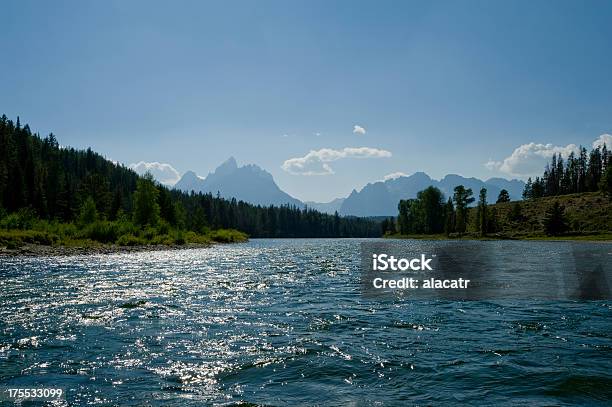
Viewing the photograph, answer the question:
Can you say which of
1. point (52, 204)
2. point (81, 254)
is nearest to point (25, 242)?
point (81, 254)

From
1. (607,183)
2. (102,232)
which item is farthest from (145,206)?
(607,183)

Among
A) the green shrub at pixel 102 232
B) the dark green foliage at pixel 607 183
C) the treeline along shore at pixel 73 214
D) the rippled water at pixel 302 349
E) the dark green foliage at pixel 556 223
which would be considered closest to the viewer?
the rippled water at pixel 302 349

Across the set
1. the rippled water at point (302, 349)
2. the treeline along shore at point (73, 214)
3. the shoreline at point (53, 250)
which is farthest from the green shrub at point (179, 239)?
the rippled water at point (302, 349)

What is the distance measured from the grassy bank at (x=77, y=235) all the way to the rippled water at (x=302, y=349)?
144 ft

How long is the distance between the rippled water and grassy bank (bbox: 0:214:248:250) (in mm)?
43878

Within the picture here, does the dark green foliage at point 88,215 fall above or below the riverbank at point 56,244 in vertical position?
above

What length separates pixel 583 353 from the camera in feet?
42.7

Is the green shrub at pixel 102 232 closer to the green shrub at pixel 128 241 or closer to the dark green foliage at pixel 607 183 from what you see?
the green shrub at pixel 128 241

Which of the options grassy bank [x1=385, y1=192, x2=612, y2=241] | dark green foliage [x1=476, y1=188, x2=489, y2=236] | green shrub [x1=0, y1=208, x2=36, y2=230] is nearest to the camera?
green shrub [x1=0, y1=208, x2=36, y2=230]

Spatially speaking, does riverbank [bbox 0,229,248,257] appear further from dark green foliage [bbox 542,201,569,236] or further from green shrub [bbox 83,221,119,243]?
dark green foliage [bbox 542,201,569,236]

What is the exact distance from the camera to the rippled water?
10.0 meters

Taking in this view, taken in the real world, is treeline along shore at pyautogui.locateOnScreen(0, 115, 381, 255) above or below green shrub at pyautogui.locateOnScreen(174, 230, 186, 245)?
above

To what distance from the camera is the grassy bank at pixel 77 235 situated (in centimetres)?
6203

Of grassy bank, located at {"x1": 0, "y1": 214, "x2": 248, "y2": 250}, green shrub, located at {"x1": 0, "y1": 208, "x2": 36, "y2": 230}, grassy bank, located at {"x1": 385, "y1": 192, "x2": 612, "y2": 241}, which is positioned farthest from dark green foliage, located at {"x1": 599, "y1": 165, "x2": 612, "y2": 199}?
green shrub, located at {"x1": 0, "y1": 208, "x2": 36, "y2": 230}
